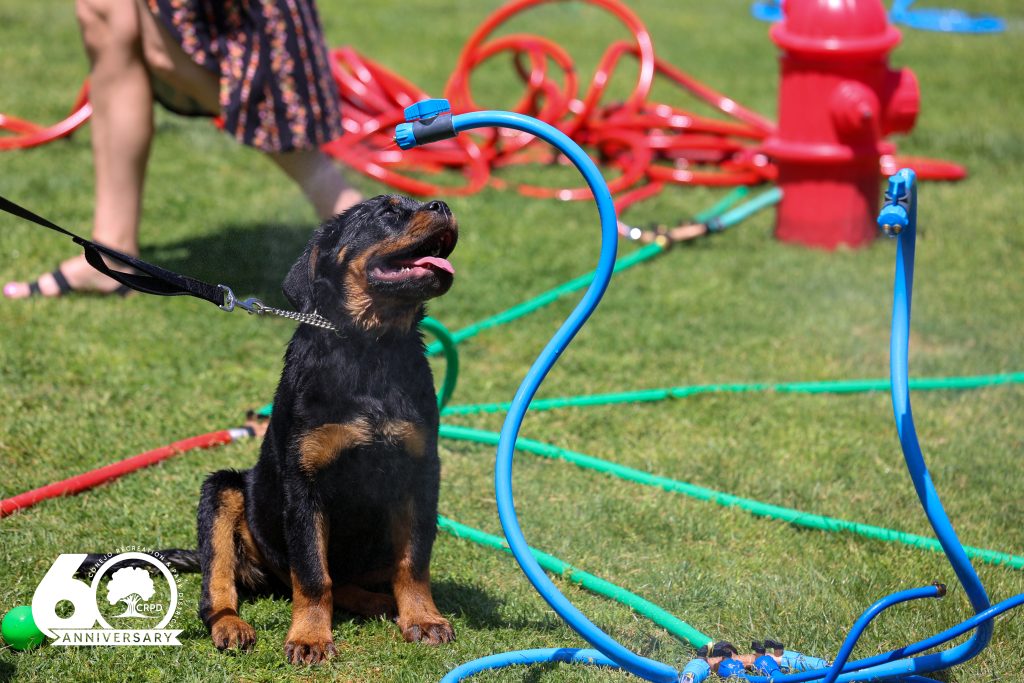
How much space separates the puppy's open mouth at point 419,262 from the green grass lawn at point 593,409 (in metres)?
0.97

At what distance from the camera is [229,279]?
5.95m

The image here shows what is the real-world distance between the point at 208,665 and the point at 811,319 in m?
3.66

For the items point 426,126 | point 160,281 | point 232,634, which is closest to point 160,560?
point 232,634

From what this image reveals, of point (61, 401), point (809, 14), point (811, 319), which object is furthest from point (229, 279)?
point (809, 14)

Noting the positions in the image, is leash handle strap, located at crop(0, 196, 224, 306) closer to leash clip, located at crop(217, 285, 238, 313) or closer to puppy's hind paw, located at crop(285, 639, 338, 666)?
leash clip, located at crop(217, 285, 238, 313)

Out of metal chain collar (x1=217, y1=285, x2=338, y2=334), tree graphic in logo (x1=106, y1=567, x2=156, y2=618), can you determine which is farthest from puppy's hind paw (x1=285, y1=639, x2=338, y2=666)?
metal chain collar (x1=217, y1=285, x2=338, y2=334)

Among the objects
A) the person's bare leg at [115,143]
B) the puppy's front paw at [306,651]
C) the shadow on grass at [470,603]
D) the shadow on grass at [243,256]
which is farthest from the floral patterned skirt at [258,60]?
the puppy's front paw at [306,651]

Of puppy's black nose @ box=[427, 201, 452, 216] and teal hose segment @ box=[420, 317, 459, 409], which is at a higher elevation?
puppy's black nose @ box=[427, 201, 452, 216]

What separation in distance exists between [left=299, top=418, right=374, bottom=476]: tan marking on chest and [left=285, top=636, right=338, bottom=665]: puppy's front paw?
1.43 ft

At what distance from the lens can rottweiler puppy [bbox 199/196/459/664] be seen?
119 inches

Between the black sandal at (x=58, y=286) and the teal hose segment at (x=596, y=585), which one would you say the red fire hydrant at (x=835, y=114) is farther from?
the black sandal at (x=58, y=286)

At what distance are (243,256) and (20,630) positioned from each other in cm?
343

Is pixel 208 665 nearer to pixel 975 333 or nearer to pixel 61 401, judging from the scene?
pixel 61 401

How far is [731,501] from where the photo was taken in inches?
158
